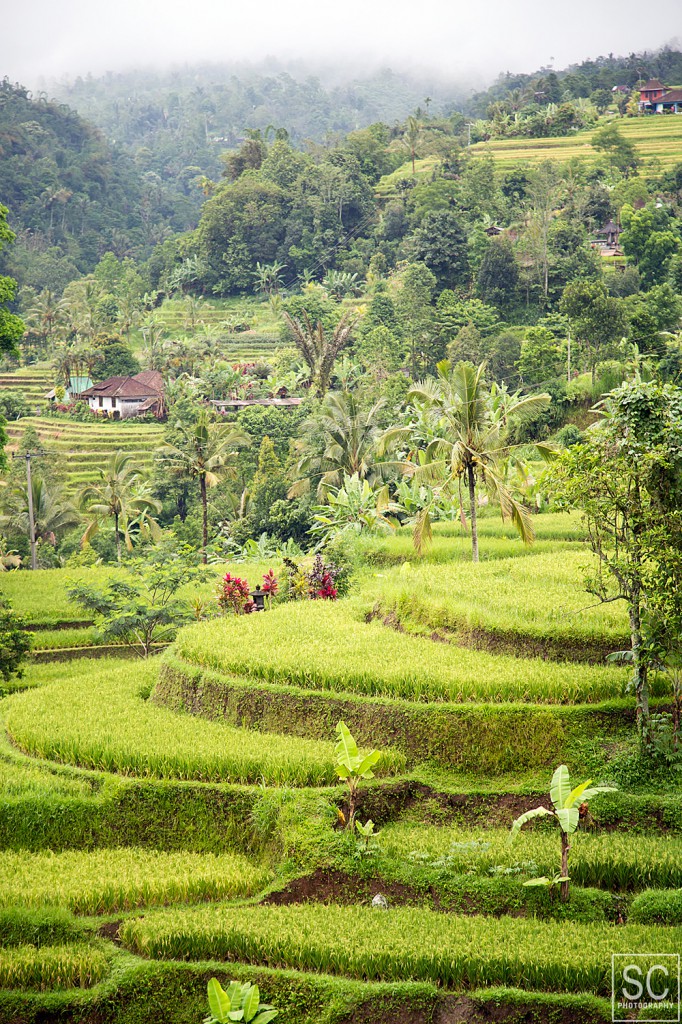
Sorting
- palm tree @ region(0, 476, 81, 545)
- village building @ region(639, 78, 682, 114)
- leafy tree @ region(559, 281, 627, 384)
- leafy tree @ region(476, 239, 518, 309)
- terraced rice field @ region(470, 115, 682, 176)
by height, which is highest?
village building @ region(639, 78, 682, 114)

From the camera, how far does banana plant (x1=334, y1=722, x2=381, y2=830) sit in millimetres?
9102

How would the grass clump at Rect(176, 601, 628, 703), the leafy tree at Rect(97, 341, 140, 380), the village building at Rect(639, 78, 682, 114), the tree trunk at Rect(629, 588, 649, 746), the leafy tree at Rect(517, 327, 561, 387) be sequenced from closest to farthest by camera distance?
1. the tree trunk at Rect(629, 588, 649, 746)
2. the grass clump at Rect(176, 601, 628, 703)
3. the leafy tree at Rect(517, 327, 561, 387)
4. the leafy tree at Rect(97, 341, 140, 380)
5. the village building at Rect(639, 78, 682, 114)

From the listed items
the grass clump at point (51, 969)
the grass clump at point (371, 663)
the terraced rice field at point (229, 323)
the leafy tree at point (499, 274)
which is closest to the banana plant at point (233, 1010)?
the grass clump at point (51, 969)

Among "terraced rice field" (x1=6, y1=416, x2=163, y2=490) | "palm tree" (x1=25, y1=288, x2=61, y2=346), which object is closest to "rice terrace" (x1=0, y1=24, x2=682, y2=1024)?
"terraced rice field" (x1=6, y1=416, x2=163, y2=490)

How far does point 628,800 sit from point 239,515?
22.8 m

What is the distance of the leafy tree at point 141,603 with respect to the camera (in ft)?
54.7

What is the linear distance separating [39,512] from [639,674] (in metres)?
23.0

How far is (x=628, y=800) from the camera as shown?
9102 millimetres

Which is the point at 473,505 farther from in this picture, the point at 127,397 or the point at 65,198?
the point at 65,198

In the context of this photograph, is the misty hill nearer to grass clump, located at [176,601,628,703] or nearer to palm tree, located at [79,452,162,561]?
palm tree, located at [79,452,162,561]

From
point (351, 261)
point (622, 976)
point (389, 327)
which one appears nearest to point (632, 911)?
point (622, 976)

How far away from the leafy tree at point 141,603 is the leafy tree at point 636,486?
8.48 metres

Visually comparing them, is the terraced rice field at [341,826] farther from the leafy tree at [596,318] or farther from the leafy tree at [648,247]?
the leafy tree at [648,247]

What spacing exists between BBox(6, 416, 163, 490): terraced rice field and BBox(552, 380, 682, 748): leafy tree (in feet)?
103
